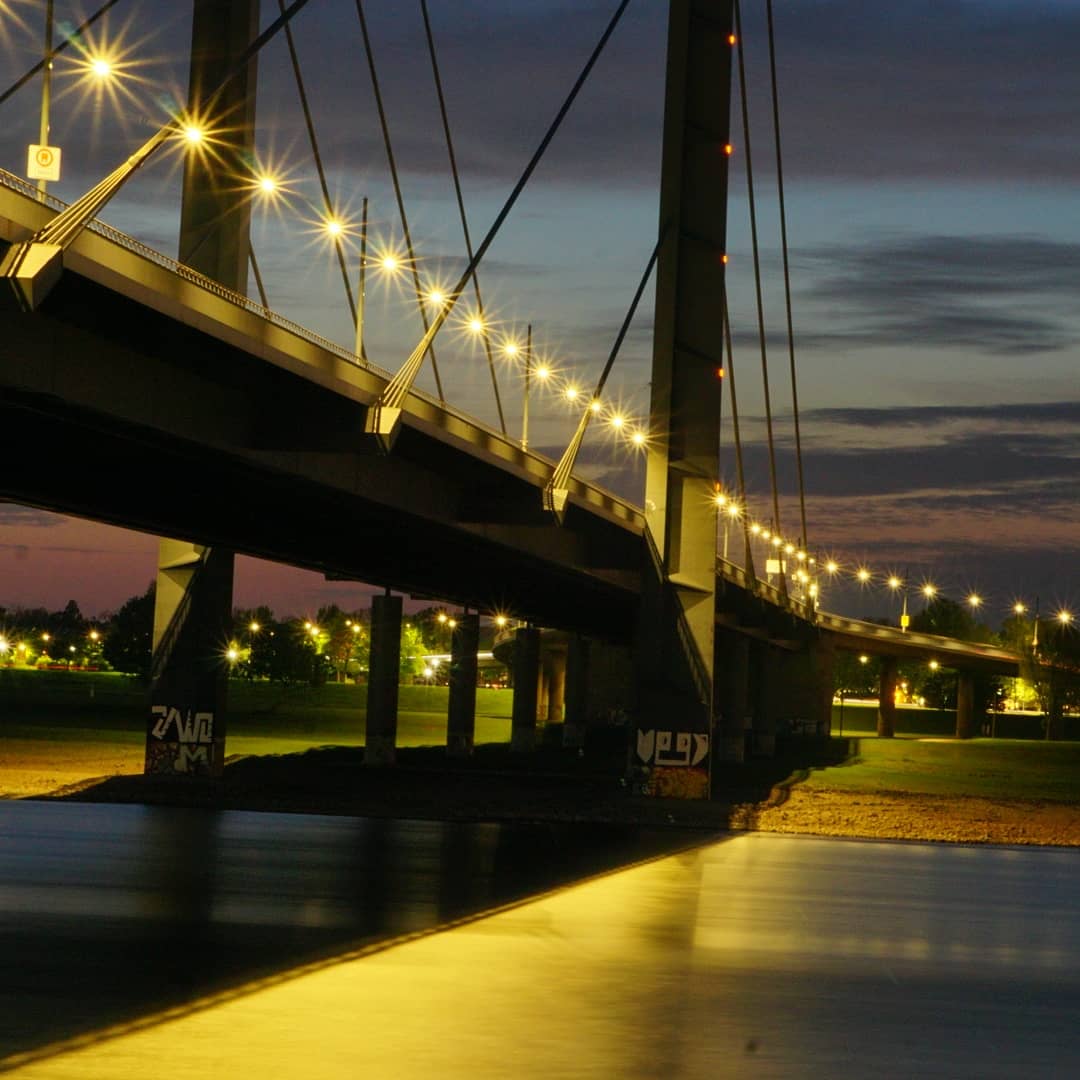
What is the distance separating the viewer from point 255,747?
271 feet

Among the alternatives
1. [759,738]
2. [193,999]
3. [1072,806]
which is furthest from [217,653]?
[759,738]

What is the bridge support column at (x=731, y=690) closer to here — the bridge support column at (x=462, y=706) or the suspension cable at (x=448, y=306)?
the bridge support column at (x=462, y=706)

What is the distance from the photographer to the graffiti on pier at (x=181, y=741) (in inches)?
2106

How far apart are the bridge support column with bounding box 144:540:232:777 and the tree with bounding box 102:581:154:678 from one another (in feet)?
387

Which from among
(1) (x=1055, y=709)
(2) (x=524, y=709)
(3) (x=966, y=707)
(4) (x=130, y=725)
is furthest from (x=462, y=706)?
(3) (x=966, y=707)

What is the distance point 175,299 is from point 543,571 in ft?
112

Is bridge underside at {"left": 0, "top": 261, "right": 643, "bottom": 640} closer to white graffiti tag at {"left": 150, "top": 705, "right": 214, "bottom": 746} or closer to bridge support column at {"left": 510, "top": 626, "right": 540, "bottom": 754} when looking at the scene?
white graffiti tag at {"left": 150, "top": 705, "right": 214, "bottom": 746}

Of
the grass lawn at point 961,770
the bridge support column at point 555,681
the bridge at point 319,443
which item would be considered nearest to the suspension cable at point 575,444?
the bridge at point 319,443

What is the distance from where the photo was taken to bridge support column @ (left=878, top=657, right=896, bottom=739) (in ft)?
539

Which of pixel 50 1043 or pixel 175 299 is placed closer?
pixel 50 1043

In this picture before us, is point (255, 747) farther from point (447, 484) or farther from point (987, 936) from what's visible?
point (987, 936)

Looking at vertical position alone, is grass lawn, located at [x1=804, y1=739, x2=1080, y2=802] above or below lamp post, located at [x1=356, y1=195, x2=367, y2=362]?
A: below

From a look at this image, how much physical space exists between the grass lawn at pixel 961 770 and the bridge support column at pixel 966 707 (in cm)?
3978

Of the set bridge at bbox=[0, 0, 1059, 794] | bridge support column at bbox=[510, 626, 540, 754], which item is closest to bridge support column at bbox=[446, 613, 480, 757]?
bridge at bbox=[0, 0, 1059, 794]
